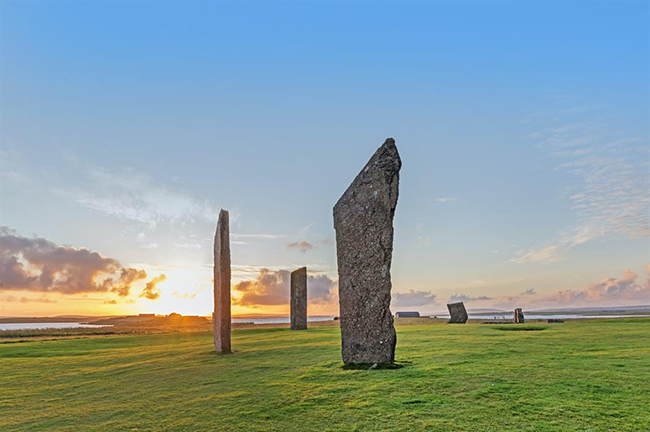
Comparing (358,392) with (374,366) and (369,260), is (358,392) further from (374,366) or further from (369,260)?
(369,260)

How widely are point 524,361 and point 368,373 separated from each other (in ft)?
12.6

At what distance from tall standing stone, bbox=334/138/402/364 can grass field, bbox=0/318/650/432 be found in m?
0.80

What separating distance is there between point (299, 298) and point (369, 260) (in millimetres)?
17793

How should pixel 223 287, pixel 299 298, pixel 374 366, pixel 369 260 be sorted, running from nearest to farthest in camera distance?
pixel 374 366, pixel 369 260, pixel 223 287, pixel 299 298

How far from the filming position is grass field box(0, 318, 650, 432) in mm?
7289

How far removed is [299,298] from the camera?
2873 cm

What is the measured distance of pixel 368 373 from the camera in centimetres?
1048

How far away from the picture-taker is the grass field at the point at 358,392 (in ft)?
23.9

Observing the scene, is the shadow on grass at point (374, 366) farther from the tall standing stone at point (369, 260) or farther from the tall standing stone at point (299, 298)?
the tall standing stone at point (299, 298)

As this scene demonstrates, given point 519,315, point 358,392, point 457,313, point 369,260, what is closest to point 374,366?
point 358,392

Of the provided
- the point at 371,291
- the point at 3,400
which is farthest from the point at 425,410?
the point at 3,400

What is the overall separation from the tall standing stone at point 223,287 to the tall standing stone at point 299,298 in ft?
37.7

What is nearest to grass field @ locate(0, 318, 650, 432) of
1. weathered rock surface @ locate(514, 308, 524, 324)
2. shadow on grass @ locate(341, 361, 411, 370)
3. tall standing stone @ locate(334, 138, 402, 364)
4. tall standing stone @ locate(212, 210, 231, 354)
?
shadow on grass @ locate(341, 361, 411, 370)

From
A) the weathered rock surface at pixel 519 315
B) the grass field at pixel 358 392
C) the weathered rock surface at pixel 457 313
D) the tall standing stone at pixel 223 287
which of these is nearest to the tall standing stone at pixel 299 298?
the weathered rock surface at pixel 457 313
